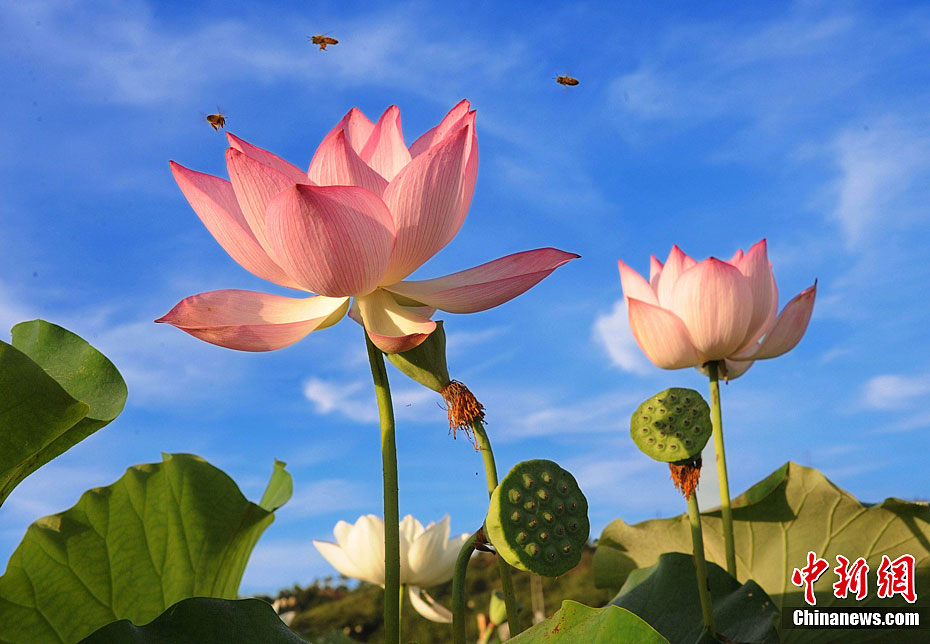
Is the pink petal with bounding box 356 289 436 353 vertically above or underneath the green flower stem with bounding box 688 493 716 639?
above

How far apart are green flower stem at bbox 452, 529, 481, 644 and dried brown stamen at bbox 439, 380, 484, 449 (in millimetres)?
130

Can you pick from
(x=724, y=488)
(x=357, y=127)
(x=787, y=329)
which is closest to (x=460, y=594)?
(x=357, y=127)

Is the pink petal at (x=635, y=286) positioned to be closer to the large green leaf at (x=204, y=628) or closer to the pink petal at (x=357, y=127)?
the pink petal at (x=357, y=127)

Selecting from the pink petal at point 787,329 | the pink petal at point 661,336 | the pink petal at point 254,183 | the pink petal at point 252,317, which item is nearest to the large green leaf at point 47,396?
the pink petal at point 252,317

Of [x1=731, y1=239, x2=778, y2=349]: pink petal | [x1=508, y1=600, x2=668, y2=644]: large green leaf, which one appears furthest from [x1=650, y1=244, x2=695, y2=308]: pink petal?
[x1=508, y1=600, x2=668, y2=644]: large green leaf

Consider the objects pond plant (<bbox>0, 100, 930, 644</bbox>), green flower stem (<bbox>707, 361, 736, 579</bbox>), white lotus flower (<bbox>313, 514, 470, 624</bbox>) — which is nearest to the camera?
pond plant (<bbox>0, 100, 930, 644</bbox>)

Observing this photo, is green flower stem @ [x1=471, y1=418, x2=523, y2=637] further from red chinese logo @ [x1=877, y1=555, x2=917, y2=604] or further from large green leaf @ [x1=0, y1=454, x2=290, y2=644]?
red chinese logo @ [x1=877, y1=555, x2=917, y2=604]

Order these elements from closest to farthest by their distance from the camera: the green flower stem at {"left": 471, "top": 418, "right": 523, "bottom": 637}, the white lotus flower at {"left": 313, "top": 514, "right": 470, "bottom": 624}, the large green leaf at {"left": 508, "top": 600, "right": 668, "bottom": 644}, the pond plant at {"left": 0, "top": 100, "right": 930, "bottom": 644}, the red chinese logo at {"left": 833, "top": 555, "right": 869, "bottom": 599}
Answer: the large green leaf at {"left": 508, "top": 600, "right": 668, "bottom": 644}, the pond plant at {"left": 0, "top": 100, "right": 930, "bottom": 644}, the green flower stem at {"left": 471, "top": 418, "right": 523, "bottom": 637}, the red chinese logo at {"left": 833, "top": 555, "right": 869, "bottom": 599}, the white lotus flower at {"left": 313, "top": 514, "right": 470, "bottom": 624}

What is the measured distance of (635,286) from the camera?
69.6 inches

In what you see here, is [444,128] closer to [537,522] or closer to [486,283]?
[486,283]

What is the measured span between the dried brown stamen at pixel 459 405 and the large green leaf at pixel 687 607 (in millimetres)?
545

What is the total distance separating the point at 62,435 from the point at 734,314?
4.12ft

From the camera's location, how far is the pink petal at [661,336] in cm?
161

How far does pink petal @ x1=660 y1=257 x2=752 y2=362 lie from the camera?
1589 millimetres
